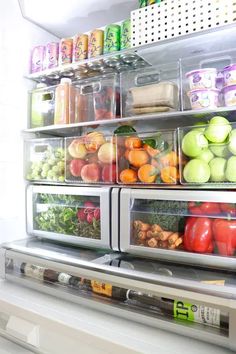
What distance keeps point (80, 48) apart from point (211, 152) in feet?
2.51

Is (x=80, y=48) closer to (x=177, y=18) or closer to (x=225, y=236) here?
(x=177, y=18)

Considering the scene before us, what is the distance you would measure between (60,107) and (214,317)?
1033 mm

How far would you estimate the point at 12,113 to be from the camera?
139cm

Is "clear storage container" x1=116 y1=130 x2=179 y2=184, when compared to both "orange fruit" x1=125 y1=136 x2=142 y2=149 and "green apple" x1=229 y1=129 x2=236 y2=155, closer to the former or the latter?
"orange fruit" x1=125 y1=136 x2=142 y2=149

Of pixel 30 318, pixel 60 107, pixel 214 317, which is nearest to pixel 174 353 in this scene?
pixel 214 317

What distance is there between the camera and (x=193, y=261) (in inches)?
39.2

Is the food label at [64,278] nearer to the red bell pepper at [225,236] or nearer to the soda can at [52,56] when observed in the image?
the red bell pepper at [225,236]

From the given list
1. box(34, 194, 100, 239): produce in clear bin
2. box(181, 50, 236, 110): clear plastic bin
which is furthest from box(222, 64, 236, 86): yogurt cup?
box(34, 194, 100, 239): produce in clear bin

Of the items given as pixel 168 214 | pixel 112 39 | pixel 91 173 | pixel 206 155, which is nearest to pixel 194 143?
pixel 206 155

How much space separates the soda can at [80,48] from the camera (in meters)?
1.31

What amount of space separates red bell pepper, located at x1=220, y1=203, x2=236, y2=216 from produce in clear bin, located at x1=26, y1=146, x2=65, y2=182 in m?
0.71

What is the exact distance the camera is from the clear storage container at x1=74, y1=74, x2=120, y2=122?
1244mm

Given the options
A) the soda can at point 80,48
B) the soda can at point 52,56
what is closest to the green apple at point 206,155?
the soda can at point 80,48

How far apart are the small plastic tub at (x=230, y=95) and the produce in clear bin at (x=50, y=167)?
74 cm
